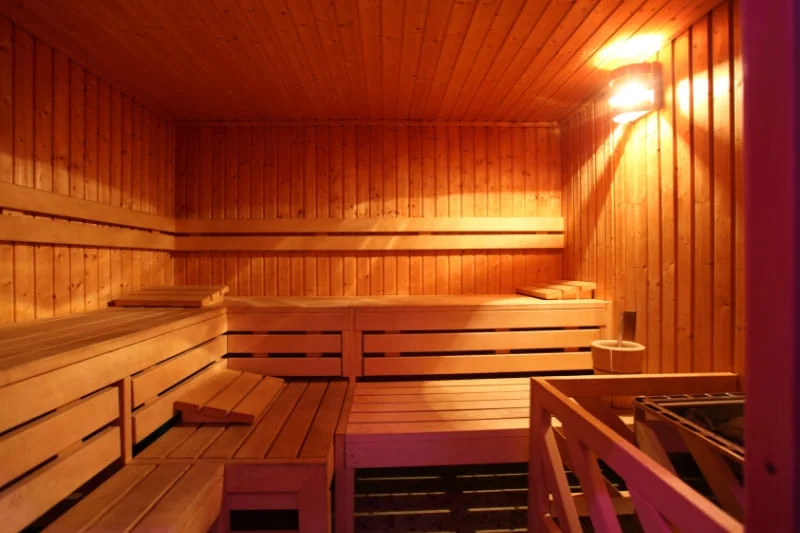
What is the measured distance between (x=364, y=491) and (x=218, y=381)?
119 cm

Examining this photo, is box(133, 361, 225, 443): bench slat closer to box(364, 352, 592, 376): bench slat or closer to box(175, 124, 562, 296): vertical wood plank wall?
box(364, 352, 592, 376): bench slat

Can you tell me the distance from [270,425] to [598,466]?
162 centimetres

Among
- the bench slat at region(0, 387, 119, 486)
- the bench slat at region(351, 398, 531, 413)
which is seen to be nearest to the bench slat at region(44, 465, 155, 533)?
the bench slat at region(0, 387, 119, 486)

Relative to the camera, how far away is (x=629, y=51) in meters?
2.46

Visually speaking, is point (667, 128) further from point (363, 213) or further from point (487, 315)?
point (363, 213)

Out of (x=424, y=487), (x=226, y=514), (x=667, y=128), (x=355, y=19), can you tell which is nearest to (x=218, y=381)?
(x=226, y=514)

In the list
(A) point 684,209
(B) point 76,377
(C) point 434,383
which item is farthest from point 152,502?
(A) point 684,209

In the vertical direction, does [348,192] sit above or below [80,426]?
above

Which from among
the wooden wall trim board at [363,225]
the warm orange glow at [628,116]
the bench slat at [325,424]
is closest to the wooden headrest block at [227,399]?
the bench slat at [325,424]

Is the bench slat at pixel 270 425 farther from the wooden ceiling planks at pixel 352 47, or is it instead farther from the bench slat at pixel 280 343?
the wooden ceiling planks at pixel 352 47

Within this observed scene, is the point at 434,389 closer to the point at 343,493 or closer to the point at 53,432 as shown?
the point at 343,493

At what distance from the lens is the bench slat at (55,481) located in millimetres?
1254

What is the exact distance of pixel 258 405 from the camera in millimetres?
2299

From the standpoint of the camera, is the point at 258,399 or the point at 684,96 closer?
the point at 684,96
